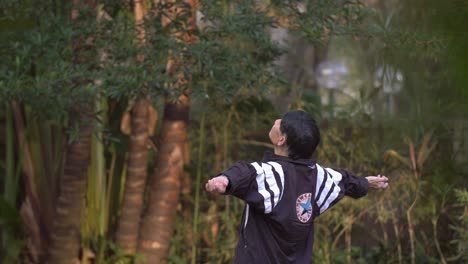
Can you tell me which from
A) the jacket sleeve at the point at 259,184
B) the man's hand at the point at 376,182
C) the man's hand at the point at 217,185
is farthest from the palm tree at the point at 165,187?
the man's hand at the point at 217,185

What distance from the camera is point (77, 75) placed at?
180 inches

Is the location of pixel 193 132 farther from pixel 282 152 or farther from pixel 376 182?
pixel 282 152

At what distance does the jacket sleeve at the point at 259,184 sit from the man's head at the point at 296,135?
95mm

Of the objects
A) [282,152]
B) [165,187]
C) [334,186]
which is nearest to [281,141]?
[282,152]

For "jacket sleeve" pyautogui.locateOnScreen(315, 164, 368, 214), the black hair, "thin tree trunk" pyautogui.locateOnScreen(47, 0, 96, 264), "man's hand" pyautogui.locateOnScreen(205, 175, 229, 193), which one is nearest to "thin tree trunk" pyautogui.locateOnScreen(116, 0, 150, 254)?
"thin tree trunk" pyautogui.locateOnScreen(47, 0, 96, 264)

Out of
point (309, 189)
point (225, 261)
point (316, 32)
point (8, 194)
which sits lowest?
point (225, 261)

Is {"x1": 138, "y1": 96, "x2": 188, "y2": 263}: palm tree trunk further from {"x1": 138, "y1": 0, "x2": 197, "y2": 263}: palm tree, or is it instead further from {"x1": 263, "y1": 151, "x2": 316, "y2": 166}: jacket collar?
{"x1": 263, "y1": 151, "x2": 316, "y2": 166}: jacket collar

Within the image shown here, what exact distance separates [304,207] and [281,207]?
133mm

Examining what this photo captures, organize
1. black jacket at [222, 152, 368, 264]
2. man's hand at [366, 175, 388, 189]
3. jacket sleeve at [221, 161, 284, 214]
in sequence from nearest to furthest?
jacket sleeve at [221, 161, 284, 214], black jacket at [222, 152, 368, 264], man's hand at [366, 175, 388, 189]

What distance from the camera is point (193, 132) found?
22.4 feet

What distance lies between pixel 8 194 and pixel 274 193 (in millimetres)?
4042

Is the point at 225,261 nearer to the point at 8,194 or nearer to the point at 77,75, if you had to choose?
the point at 8,194

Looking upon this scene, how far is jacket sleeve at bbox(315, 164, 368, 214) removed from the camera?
3.36 meters

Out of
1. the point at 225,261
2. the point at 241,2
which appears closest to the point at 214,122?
the point at 225,261
